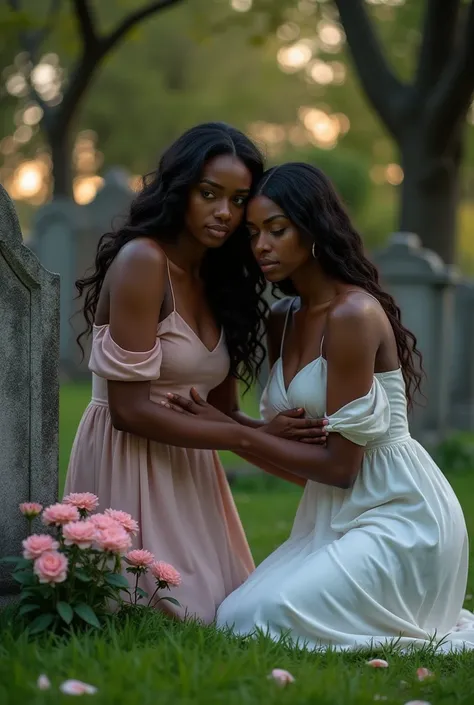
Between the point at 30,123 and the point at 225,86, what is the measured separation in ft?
18.9

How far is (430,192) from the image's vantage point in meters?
11.2

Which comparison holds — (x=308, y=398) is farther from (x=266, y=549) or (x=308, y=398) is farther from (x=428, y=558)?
A: (x=266, y=549)

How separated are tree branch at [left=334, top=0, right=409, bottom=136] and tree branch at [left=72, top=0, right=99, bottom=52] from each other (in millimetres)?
3893

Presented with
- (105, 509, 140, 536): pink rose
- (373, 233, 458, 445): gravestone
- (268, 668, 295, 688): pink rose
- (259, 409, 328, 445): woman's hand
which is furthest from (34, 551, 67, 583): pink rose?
(373, 233, 458, 445): gravestone

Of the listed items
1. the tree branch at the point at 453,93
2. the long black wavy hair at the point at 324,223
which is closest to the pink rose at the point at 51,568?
the long black wavy hair at the point at 324,223

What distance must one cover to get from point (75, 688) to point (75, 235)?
13.4m

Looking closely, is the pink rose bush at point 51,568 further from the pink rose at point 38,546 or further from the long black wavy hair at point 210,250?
the long black wavy hair at point 210,250

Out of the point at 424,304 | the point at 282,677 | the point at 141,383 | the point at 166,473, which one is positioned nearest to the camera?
the point at 282,677

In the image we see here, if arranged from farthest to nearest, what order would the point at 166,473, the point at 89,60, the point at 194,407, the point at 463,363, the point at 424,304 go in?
1. the point at 89,60
2. the point at 463,363
3. the point at 424,304
4. the point at 166,473
5. the point at 194,407

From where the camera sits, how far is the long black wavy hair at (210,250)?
4039 millimetres

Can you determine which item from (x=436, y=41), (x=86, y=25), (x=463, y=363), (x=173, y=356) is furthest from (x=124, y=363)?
(x=86, y=25)

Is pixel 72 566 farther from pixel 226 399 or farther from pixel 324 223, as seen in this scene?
pixel 324 223

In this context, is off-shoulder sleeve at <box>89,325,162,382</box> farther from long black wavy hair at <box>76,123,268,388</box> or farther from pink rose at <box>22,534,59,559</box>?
pink rose at <box>22,534,59,559</box>

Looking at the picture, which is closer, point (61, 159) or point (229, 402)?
point (229, 402)
